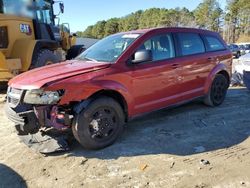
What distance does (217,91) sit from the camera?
7.13 metres

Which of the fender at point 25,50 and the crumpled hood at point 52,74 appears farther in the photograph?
the fender at point 25,50

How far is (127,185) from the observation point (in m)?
3.82

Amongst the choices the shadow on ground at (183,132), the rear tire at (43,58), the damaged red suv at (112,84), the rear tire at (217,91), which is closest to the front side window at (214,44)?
the damaged red suv at (112,84)

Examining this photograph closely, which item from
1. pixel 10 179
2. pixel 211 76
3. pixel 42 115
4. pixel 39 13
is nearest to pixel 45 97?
Result: pixel 42 115

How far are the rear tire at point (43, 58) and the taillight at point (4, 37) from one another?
35.7 inches

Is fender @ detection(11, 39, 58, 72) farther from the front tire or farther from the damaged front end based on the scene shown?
the front tire

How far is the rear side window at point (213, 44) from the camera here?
6.92 m

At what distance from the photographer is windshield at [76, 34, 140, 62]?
17.5 feet

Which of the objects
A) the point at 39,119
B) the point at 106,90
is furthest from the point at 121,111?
the point at 39,119

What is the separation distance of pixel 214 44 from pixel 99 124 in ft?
11.9

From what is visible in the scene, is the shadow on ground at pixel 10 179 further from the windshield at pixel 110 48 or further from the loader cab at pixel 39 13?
the loader cab at pixel 39 13

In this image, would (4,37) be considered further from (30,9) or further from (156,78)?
(156,78)

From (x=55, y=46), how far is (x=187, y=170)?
7.83 m

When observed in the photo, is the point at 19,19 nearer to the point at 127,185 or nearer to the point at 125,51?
the point at 125,51
